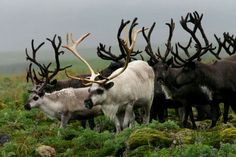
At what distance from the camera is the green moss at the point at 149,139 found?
962 centimetres

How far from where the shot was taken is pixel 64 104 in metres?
13.9

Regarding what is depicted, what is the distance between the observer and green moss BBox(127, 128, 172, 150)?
9.62 meters

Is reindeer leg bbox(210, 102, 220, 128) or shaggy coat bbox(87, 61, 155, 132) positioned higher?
shaggy coat bbox(87, 61, 155, 132)

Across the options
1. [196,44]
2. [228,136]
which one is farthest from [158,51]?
[228,136]

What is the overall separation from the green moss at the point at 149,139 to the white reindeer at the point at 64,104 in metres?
3.87

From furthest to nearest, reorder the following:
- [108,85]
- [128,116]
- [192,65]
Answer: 1. [192,65]
2. [128,116]
3. [108,85]

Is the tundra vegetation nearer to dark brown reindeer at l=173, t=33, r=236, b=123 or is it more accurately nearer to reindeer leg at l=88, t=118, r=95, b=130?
reindeer leg at l=88, t=118, r=95, b=130

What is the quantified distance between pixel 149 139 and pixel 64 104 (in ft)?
15.0

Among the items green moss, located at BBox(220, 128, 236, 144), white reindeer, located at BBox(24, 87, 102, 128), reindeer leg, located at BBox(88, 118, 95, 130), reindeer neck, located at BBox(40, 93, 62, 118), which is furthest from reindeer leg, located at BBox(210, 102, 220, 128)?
reindeer neck, located at BBox(40, 93, 62, 118)

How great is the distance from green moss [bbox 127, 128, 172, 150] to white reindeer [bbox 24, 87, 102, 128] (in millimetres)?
3870

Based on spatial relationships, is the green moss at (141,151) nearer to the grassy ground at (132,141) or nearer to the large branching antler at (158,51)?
the grassy ground at (132,141)

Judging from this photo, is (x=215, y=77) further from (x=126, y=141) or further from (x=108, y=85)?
(x=126, y=141)

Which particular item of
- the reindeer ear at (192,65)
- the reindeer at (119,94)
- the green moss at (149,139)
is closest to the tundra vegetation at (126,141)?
the green moss at (149,139)

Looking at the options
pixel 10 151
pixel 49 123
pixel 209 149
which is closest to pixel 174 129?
pixel 209 149
